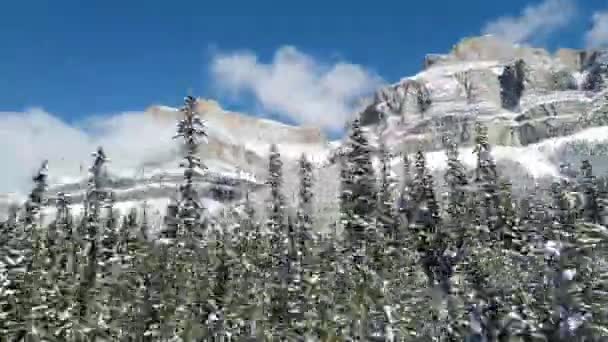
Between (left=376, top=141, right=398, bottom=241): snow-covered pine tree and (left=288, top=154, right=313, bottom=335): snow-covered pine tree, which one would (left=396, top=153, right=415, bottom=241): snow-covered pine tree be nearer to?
(left=376, top=141, right=398, bottom=241): snow-covered pine tree

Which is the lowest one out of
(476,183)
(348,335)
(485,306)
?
(348,335)

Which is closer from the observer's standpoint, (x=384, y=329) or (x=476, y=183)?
(x=384, y=329)

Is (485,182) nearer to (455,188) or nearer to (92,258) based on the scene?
(455,188)

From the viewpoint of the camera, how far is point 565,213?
147 ft

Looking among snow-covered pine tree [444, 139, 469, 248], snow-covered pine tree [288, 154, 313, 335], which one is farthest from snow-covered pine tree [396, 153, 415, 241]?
snow-covered pine tree [288, 154, 313, 335]

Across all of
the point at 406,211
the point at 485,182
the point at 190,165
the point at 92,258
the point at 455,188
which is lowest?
the point at 92,258

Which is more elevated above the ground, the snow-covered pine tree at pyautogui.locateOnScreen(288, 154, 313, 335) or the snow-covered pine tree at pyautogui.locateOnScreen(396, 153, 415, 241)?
the snow-covered pine tree at pyautogui.locateOnScreen(396, 153, 415, 241)

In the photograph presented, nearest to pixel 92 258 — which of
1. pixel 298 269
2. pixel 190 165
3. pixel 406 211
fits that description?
pixel 190 165

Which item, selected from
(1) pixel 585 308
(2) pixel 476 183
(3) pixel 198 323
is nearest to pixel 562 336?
(1) pixel 585 308

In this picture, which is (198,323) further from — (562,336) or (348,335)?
(562,336)

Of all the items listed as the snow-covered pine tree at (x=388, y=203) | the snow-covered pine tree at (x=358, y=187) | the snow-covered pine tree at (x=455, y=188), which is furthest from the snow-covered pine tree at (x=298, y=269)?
the snow-covered pine tree at (x=455, y=188)

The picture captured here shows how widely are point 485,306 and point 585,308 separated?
1518mm

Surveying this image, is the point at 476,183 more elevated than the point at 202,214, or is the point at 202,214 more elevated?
the point at 476,183

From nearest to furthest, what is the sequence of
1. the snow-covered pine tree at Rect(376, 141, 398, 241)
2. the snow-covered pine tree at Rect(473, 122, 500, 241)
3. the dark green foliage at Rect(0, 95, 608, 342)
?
the dark green foliage at Rect(0, 95, 608, 342) < the snow-covered pine tree at Rect(376, 141, 398, 241) < the snow-covered pine tree at Rect(473, 122, 500, 241)
